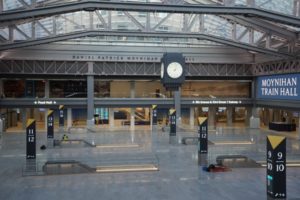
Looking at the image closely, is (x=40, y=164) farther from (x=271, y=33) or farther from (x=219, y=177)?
(x=271, y=33)

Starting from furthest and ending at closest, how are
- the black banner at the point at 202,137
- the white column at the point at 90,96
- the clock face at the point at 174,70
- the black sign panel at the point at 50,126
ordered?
the white column at the point at 90,96 → the black sign panel at the point at 50,126 → the black banner at the point at 202,137 → the clock face at the point at 174,70

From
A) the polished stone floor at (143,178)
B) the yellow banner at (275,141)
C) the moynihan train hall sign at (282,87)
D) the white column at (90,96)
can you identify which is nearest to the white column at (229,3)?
the polished stone floor at (143,178)

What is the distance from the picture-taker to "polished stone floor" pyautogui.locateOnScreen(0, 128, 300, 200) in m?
18.6

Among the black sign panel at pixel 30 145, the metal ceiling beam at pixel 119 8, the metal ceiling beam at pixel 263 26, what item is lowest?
the black sign panel at pixel 30 145

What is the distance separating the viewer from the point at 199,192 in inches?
751

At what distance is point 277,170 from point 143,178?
31.9 feet

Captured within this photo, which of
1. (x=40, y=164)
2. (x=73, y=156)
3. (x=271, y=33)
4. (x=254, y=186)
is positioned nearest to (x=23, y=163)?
(x=40, y=164)

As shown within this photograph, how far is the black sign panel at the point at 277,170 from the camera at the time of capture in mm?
13641

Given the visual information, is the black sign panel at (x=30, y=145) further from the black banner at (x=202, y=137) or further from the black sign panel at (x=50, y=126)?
the black banner at (x=202, y=137)

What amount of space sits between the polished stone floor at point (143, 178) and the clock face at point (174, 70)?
5679 millimetres

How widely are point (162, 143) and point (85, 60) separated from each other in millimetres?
17196

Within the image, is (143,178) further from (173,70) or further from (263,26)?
(263,26)

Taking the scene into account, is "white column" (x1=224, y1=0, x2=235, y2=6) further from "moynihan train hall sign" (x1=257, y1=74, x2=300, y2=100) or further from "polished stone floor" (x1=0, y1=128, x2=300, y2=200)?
"moynihan train hall sign" (x1=257, y1=74, x2=300, y2=100)

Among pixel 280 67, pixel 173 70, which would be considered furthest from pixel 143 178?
pixel 280 67
